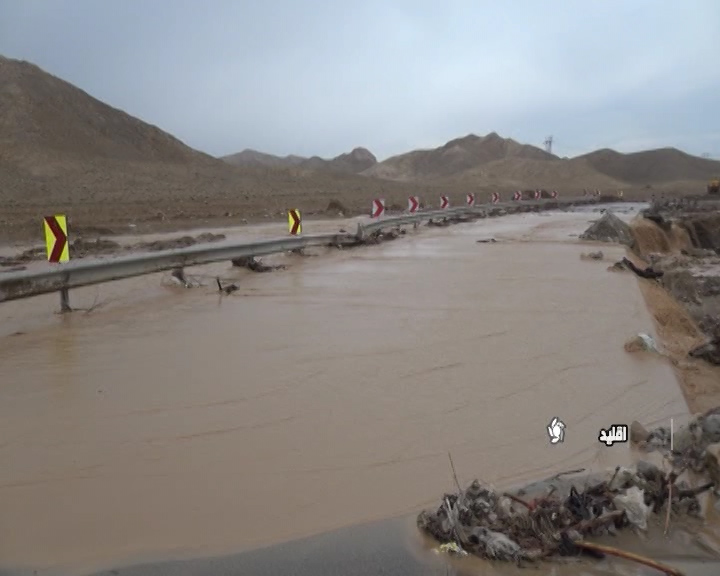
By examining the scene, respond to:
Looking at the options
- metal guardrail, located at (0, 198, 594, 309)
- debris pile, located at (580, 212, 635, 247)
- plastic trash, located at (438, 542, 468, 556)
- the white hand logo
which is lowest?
plastic trash, located at (438, 542, 468, 556)

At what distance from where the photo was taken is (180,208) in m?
27.7

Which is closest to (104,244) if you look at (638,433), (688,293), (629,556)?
(688,293)

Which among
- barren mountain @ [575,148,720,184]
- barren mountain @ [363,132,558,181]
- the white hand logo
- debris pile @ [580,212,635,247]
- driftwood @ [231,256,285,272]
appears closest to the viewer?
the white hand logo

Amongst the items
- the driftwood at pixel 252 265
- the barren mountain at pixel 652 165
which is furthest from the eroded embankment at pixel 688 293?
the barren mountain at pixel 652 165

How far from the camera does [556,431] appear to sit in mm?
4551

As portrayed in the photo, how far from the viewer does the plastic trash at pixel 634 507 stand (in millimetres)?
3383

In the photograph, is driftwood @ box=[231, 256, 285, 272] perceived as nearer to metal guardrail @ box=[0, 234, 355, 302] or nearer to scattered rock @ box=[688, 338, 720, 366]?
metal guardrail @ box=[0, 234, 355, 302]

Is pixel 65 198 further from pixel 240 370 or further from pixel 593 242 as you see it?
pixel 240 370

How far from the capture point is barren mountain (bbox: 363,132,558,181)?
127125 mm

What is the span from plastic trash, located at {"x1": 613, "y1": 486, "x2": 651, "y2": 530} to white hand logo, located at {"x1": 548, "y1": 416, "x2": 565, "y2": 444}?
3.20 feet

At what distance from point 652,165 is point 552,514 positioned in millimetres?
130788

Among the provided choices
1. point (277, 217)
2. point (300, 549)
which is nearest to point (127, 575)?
point (300, 549)

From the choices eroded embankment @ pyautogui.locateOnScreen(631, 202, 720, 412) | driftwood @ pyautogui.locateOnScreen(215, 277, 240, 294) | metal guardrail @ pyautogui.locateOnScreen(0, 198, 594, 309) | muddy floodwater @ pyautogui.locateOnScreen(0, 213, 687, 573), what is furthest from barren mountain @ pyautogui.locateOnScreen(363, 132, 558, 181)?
muddy floodwater @ pyautogui.locateOnScreen(0, 213, 687, 573)

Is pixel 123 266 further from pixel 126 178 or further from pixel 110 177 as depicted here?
pixel 110 177
